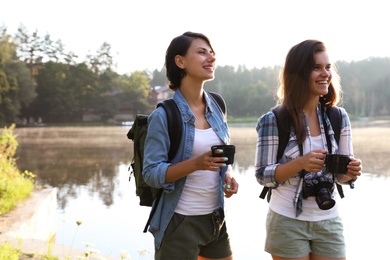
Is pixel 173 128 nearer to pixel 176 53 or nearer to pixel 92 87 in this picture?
pixel 176 53

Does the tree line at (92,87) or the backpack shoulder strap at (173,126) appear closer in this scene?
the backpack shoulder strap at (173,126)

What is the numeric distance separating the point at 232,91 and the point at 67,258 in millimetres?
51044

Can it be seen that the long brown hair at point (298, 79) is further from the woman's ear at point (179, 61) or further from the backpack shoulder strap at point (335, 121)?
the woman's ear at point (179, 61)

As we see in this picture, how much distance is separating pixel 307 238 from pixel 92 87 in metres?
46.9

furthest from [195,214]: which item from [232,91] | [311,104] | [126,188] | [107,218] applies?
[232,91]

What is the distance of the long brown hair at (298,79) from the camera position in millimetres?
1706

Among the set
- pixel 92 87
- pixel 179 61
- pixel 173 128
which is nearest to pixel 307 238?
pixel 173 128

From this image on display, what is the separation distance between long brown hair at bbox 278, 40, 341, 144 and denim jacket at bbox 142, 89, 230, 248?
24cm

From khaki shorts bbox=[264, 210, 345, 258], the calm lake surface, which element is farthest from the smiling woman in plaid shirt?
the calm lake surface

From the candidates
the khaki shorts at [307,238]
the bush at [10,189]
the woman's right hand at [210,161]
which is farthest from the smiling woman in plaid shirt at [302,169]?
the bush at [10,189]

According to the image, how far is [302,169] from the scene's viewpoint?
1.63 meters

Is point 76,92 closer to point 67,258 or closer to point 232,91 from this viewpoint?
point 232,91

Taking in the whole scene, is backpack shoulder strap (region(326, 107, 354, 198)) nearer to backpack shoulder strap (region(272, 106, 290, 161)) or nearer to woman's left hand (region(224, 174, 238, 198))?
backpack shoulder strap (region(272, 106, 290, 161))

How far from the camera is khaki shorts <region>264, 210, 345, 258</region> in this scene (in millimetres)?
1663
